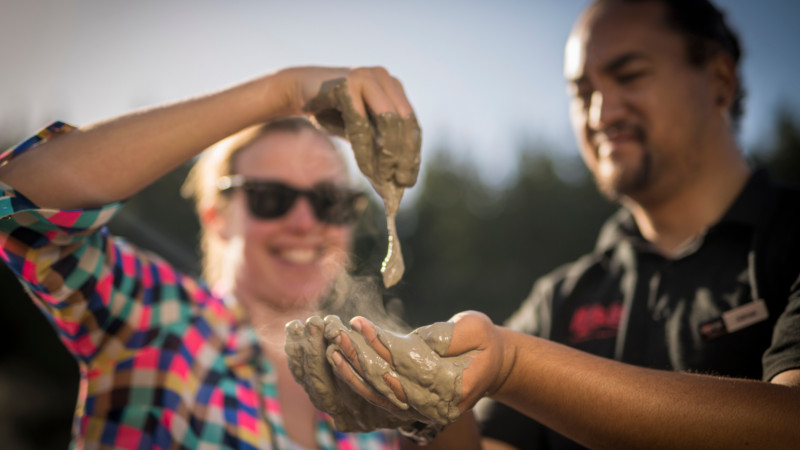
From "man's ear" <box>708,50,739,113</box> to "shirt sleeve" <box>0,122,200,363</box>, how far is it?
299cm

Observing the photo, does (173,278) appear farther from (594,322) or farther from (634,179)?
(634,179)

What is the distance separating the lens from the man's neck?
2615mm

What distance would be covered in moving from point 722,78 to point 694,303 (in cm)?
137

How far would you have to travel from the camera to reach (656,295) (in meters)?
2.46

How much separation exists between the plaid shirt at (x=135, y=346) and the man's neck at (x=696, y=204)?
187cm

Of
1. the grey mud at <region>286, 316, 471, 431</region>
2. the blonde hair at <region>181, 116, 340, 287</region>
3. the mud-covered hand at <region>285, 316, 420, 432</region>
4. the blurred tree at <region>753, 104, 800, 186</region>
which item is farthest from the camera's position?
the blurred tree at <region>753, 104, 800, 186</region>

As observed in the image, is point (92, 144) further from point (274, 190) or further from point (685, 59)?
point (685, 59)

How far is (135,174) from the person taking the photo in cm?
176

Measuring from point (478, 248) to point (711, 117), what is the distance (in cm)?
2221

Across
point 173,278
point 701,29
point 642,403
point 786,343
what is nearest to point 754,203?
point 786,343

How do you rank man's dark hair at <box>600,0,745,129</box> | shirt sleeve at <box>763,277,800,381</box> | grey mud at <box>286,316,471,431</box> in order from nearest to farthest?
1. grey mud at <box>286,316,471,431</box>
2. shirt sleeve at <box>763,277,800,381</box>
3. man's dark hair at <box>600,0,745,129</box>

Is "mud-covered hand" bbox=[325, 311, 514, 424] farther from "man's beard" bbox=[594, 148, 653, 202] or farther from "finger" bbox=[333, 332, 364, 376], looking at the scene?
"man's beard" bbox=[594, 148, 653, 202]

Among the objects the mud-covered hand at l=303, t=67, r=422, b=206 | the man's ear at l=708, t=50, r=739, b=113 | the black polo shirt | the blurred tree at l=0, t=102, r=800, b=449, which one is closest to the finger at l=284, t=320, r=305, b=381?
the mud-covered hand at l=303, t=67, r=422, b=206

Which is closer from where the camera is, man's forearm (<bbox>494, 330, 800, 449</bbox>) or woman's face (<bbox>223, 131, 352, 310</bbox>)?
man's forearm (<bbox>494, 330, 800, 449</bbox>)
